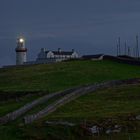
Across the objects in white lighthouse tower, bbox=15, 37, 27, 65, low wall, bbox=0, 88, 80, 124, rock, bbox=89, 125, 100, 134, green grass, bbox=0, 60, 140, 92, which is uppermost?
white lighthouse tower, bbox=15, 37, 27, 65

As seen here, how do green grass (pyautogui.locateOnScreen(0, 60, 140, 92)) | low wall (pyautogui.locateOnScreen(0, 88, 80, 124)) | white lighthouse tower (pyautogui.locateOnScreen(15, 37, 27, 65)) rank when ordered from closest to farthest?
low wall (pyautogui.locateOnScreen(0, 88, 80, 124)), green grass (pyautogui.locateOnScreen(0, 60, 140, 92)), white lighthouse tower (pyautogui.locateOnScreen(15, 37, 27, 65))

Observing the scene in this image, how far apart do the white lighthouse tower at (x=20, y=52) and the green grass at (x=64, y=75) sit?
846 inches

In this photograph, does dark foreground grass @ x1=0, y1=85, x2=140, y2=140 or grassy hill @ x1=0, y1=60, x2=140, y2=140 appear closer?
dark foreground grass @ x1=0, y1=85, x2=140, y2=140

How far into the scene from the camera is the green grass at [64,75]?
315 ft

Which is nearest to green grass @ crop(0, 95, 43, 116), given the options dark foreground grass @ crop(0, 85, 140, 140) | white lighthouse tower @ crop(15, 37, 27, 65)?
dark foreground grass @ crop(0, 85, 140, 140)

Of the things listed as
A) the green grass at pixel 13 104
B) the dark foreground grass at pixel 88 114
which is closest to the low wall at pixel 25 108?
the green grass at pixel 13 104

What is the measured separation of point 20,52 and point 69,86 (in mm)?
57762

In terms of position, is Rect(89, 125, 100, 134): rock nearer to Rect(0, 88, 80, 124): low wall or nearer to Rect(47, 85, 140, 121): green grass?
Rect(47, 85, 140, 121): green grass

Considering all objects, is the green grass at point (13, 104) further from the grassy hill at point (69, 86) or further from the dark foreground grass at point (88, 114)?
the dark foreground grass at point (88, 114)

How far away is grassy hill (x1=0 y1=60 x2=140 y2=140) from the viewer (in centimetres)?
5066

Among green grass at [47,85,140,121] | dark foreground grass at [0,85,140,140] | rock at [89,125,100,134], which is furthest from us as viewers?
green grass at [47,85,140,121]

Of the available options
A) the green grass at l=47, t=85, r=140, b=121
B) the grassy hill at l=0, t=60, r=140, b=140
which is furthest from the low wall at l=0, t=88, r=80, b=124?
the green grass at l=47, t=85, r=140, b=121

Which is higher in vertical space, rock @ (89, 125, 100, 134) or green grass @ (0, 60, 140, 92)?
green grass @ (0, 60, 140, 92)

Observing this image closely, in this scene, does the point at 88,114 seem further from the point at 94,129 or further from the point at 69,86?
the point at 69,86
